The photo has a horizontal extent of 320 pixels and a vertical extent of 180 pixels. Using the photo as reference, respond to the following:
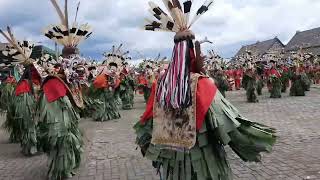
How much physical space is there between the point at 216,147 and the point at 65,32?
3808mm

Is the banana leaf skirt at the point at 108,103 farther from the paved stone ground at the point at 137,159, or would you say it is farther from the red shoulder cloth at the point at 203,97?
the red shoulder cloth at the point at 203,97

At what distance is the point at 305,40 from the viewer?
6178cm

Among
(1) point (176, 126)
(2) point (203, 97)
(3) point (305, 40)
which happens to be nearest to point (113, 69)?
(1) point (176, 126)

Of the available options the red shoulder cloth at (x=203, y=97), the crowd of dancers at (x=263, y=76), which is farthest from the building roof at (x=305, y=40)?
the red shoulder cloth at (x=203, y=97)

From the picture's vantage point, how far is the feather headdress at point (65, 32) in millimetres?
7199

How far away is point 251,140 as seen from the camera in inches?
160

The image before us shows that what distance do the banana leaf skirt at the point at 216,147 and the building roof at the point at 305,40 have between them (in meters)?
53.4

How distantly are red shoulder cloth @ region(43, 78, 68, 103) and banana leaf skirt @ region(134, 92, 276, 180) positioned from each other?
107 inches

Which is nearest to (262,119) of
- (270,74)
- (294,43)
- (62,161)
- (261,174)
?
(261,174)

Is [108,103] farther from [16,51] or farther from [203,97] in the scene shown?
[203,97]

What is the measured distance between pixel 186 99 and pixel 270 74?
61.4ft

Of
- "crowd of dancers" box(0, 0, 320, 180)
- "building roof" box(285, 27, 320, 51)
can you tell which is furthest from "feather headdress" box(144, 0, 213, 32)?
"building roof" box(285, 27, 320, 51)

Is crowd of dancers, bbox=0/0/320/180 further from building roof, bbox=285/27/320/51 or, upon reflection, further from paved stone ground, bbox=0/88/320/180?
building roof, bbox=285/27/320/51

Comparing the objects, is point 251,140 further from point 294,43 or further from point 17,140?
point 294,43
